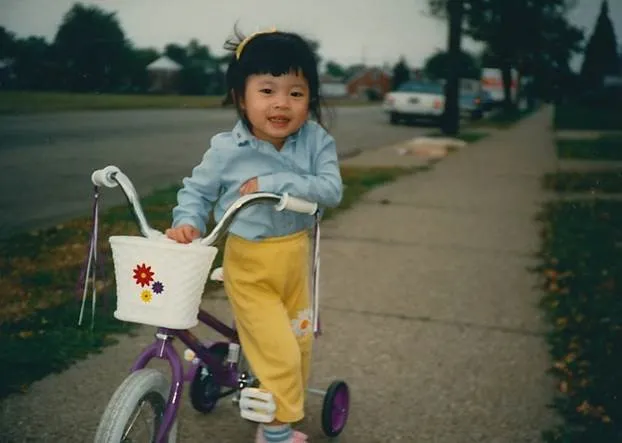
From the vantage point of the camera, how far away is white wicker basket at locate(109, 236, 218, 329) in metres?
2.09

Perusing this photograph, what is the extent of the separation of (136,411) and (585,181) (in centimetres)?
827

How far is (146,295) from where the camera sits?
2.11 meters

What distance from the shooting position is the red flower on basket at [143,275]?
2.10 meters

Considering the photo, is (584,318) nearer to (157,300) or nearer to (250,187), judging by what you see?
(250,187)

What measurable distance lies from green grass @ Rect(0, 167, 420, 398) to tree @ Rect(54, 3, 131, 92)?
1.17 m

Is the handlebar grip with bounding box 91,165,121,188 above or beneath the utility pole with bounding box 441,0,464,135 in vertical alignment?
beneath

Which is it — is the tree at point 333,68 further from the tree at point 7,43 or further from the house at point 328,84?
the tree at point 7,43

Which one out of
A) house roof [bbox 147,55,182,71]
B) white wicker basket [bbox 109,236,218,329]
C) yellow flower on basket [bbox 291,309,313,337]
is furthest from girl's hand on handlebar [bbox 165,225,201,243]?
house roof [bbox 147,55,182,71]

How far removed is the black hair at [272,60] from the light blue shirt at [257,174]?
0.11 m

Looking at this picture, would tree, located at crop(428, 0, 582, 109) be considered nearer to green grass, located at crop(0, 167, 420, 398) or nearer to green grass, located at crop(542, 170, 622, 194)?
green grass, located at crop(542, 170, 622, 194)

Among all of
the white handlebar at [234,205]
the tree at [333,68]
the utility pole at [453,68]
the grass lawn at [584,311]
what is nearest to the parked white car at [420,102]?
the utility pole at [453,68]

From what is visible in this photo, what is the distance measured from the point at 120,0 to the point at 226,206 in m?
2.29

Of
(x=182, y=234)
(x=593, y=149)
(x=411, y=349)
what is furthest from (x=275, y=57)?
(x=593, y=149)

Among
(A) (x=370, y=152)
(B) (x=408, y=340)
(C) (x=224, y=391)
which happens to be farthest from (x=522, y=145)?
(C) (x=224, y=391)
